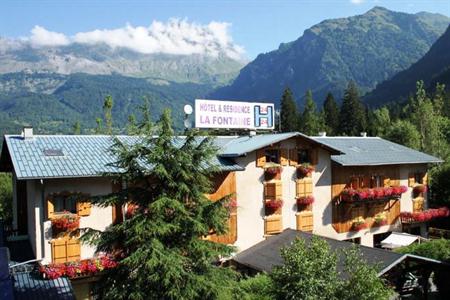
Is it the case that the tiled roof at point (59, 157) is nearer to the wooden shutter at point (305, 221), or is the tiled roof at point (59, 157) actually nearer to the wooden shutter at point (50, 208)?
the wooden shutter at point (50, 208)

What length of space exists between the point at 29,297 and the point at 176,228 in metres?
8.08

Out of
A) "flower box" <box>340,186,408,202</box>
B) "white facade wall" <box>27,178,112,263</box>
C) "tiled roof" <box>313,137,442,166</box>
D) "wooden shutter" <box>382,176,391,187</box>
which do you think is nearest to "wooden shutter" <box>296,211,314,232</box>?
"flower box" <box>340,186,408,202</box>

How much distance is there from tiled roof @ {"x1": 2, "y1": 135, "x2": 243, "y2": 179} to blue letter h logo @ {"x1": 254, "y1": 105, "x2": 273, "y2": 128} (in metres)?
8.33

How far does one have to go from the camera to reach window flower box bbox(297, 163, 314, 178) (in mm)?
28219

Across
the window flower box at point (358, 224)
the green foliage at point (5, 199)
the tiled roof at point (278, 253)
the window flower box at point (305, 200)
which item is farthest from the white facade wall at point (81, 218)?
the green foliage at point (5, 199)

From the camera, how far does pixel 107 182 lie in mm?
22297

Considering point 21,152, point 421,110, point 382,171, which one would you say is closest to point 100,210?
point 21,152

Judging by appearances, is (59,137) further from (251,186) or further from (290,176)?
(290,176)

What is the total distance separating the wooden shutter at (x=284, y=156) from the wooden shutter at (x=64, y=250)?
41.1 ft

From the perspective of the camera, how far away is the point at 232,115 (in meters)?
32.4

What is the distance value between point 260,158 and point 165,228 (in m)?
13.5

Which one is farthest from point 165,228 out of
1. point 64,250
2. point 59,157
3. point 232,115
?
point 232,115

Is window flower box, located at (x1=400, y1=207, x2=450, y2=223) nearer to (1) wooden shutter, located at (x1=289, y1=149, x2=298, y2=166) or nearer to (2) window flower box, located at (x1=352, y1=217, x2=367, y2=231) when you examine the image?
(2) window flower box, located at (x1=352, y1=217, x2=367, y2=231)

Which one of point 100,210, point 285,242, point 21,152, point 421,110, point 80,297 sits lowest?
point 80,297
